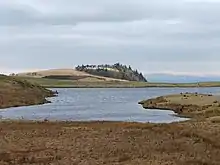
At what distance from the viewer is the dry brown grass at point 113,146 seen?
110 ft

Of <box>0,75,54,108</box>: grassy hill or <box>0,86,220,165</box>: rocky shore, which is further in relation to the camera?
<box>0,75,54,108</box>: grassy hill

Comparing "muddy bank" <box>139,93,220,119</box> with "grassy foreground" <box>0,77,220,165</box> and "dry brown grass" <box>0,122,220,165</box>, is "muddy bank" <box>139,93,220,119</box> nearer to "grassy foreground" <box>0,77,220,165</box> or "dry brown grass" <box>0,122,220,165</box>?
"grassy foreground" <box>0,77,220,165</box>

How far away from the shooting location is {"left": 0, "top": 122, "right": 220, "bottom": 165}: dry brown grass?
33469 mm

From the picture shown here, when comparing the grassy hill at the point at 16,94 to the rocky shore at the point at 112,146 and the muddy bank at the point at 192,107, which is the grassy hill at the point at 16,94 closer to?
the muddy bank at the point at 192,107

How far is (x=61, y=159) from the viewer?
33.8 meters

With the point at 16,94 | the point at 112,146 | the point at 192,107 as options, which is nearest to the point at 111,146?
the point at 112,146

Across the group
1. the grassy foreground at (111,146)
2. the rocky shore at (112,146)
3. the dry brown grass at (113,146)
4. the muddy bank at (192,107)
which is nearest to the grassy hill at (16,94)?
the muddy bank at (192,107)

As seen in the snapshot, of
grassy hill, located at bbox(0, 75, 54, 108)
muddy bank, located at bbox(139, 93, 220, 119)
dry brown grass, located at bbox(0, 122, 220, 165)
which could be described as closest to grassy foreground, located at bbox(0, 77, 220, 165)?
dry brown grass, located at bbox(0, 122, 220, 165)

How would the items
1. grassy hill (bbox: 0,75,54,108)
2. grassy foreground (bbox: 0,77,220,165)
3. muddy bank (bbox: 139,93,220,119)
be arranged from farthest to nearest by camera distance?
grassy hill (bbox: 0,75,54,108) < muddy bank (bbox: 139,93,220,119) < grassy foreground (bbox: 0,77,220,165)

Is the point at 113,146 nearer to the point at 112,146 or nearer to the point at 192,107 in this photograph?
the point at 112,146

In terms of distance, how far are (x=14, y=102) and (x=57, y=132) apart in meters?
80.7

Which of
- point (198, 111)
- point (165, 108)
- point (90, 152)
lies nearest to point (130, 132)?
point (90, 152)

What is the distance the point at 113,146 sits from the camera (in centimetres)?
3859

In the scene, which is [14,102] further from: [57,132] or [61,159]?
[61,159]
